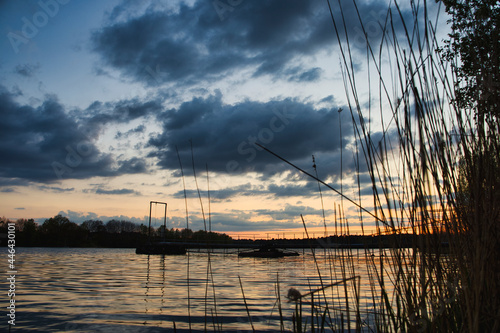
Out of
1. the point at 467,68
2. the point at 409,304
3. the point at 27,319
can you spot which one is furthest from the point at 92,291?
the point at 467,68

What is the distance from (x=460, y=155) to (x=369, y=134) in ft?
2.02

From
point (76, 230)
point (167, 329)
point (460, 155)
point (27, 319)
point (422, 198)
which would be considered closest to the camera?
point (422, 198)

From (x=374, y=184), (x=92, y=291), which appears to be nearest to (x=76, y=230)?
(x=92, y=291)

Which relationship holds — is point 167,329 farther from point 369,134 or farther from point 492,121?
point 492,121

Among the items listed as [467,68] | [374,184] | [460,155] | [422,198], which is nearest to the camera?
[422,198]

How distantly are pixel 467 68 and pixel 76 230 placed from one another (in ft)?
404

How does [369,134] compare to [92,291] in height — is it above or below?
above

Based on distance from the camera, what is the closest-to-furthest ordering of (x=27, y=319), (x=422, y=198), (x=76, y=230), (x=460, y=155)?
(x=422, y=198) → (x=460, y=155) → (x=27, y=319) → (x=76, y=230)

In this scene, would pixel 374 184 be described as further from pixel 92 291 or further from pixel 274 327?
pixel 92 291

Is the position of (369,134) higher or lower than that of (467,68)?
lower

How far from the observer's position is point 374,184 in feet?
6.52

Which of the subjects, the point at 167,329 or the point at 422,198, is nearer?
the point at 422,198

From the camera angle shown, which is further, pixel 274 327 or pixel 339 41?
pixel 274 327

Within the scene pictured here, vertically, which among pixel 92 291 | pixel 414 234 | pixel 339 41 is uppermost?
pixel 339 41
